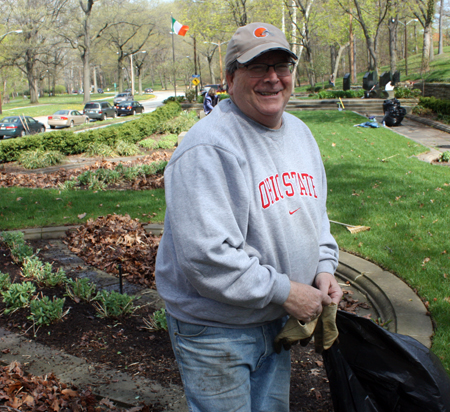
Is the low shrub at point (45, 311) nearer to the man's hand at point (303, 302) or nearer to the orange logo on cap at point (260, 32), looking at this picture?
the man's hand at point (303, 302)

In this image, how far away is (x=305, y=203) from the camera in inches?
71.8

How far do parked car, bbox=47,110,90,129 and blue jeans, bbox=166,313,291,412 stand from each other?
32610 mm

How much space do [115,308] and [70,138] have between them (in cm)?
1430

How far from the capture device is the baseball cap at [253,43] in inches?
67.8

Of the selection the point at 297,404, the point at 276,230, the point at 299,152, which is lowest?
the point at 297,404

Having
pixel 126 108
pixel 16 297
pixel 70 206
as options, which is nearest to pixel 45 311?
pixel 16 297

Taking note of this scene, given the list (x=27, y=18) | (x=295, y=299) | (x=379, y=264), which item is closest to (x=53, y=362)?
(x=295, y=299)

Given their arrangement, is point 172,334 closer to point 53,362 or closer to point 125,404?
point 125,404

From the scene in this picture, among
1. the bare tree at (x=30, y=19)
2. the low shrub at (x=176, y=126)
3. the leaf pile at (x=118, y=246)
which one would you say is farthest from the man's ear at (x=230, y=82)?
the bare tree at (x=30, y=19)

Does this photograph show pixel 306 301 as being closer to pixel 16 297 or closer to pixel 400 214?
pixel 16 297

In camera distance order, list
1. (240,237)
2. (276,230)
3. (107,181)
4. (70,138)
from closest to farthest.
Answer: (240,237), (276,230), (107,181), (70,138)

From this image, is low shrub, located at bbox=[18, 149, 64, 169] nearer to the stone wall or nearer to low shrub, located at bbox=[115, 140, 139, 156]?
low shrub, located at bbox=[115, 140, 139, 156]

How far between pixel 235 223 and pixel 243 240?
0.07m

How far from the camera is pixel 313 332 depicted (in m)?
1.90
